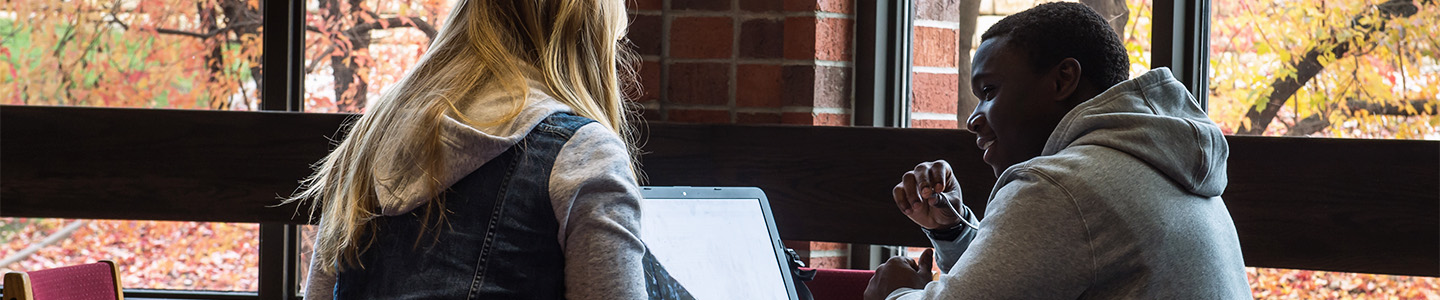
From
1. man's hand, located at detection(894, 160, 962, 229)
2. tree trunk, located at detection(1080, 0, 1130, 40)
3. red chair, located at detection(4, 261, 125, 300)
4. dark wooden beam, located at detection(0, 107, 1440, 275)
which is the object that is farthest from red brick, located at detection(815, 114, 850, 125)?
red chair, located at detection(4, 261, 125, 300)

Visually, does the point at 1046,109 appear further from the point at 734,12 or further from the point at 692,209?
→ the point at 734,12

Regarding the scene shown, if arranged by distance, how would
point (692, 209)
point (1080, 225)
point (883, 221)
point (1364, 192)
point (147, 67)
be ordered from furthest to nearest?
point (147, 67) → point (883, 221) → point (1364, 192) → point (692, 209) → point (1080, 225)

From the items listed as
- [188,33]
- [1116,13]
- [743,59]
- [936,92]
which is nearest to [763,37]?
[743,59]

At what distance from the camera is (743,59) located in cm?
207

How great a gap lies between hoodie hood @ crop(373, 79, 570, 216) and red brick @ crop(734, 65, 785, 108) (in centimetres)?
108

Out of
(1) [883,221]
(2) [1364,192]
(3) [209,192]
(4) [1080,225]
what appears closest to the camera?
(4) [1080,225]

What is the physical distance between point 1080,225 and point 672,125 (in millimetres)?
1132

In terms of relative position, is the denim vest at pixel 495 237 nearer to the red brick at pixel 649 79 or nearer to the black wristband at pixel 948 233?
the black wristband at pixel 948 233

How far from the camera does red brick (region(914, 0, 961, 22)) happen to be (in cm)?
212

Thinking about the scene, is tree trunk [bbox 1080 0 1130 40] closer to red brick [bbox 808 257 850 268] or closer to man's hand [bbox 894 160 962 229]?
man's hand [bbox 894 160 962 229]

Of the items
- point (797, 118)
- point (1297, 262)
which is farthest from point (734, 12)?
point (1297, 262)

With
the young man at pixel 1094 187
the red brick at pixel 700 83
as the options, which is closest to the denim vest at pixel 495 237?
the young man at pixel 1094 187

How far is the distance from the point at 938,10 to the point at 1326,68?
73 cm

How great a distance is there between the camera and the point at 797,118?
2.08 meters
